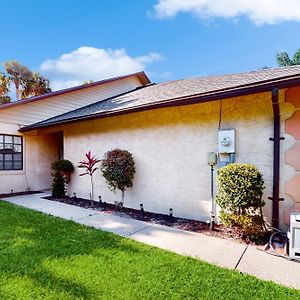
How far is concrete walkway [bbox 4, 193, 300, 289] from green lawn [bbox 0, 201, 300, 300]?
0.28 meters

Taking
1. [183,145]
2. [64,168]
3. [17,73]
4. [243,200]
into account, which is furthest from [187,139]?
[17,73]

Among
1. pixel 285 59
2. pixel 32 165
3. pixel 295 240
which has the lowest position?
pixel 295 240

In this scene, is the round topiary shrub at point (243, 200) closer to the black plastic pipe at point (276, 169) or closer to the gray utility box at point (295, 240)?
the black plastic pipe at point (276, 169)

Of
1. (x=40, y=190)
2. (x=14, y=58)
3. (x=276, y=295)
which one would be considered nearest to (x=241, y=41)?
(x=40, y=190)

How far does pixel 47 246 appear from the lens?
4.12 m

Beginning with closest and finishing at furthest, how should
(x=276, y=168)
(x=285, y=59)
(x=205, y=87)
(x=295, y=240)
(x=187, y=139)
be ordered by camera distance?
(x=295, y=240) → (x=276, y=168) → (x=187, y=139) → (x=205, y=87) → (x=285, y=59)

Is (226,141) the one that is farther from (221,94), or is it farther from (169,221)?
(169,221)

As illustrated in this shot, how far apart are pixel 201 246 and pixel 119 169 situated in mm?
3312

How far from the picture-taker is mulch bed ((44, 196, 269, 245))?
4789 millimetres

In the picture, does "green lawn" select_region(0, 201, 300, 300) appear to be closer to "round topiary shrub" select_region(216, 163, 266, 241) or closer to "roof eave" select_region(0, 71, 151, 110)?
"round topiary shrub" select_region(216, 163, 266, 241)

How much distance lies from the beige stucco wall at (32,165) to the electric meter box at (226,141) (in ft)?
27.6

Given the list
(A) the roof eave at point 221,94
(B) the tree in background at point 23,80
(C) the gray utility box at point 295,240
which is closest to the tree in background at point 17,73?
(B) the tree in background at point 23,80

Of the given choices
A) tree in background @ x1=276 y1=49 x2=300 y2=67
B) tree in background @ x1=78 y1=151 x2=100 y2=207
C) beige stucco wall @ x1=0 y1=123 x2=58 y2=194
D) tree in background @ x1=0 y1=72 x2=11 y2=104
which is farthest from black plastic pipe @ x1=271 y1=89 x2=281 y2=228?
tree in background @ x1=276 y1=49 x2=300 y2=67

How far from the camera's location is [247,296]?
2.74 meters
